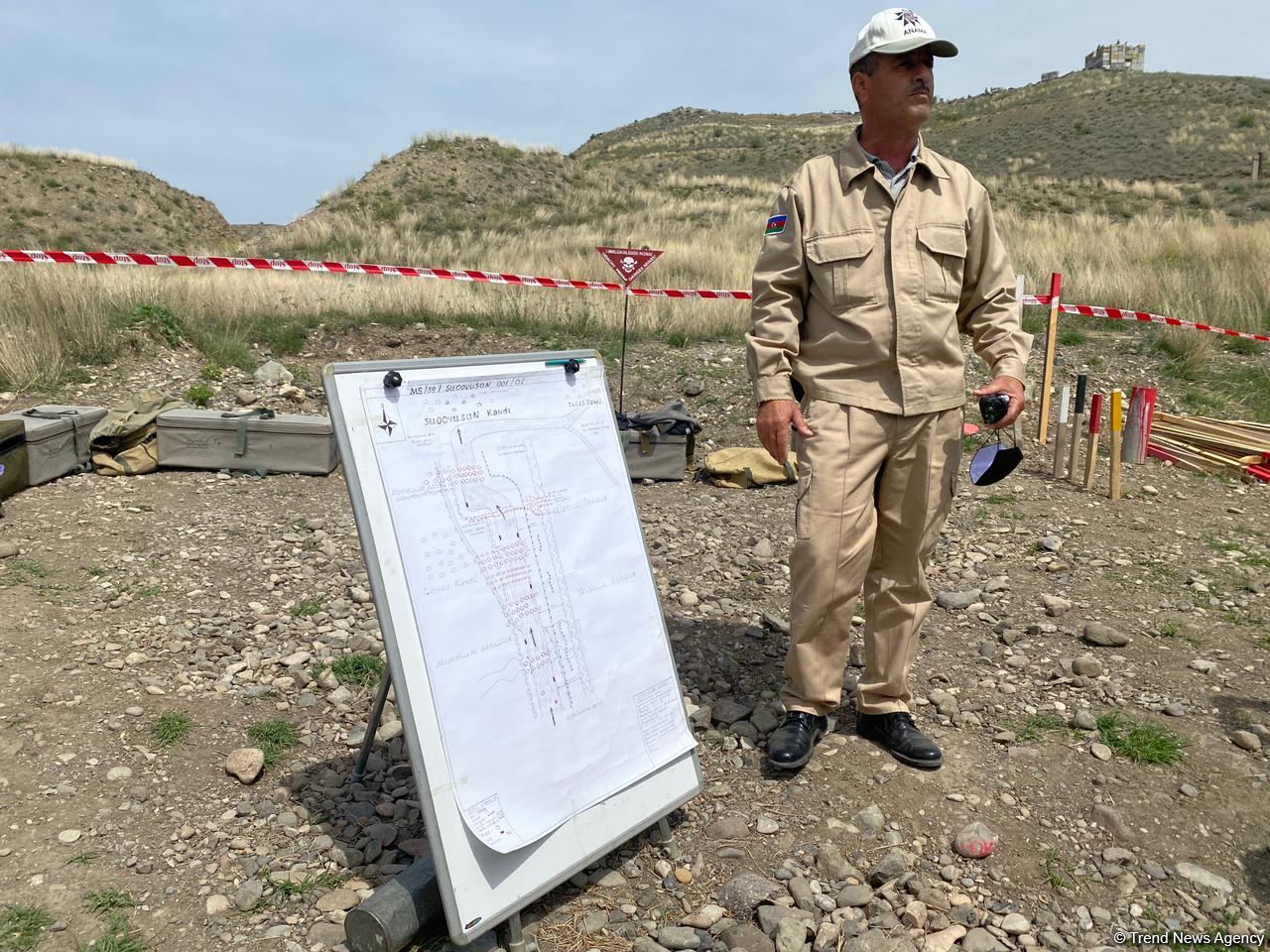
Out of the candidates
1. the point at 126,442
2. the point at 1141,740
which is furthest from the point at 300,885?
the point at 126,442

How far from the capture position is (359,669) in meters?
3.77

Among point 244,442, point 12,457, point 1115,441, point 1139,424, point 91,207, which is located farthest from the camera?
point 91,207

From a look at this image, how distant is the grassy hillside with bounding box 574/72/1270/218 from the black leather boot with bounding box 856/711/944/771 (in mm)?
25644

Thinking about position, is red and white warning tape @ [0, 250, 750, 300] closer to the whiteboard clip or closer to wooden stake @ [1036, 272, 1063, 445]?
wooden stake @ [1036, 272, 1063, 445]

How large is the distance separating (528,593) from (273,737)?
151 cm

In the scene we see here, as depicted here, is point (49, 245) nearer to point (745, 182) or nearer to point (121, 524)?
point (745, 182)

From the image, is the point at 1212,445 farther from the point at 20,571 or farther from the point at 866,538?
the point at 20,571

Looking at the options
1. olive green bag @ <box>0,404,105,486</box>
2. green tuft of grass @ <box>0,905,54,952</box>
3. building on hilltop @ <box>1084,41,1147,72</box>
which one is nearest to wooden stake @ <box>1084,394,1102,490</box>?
green tuft of grass @ <box>0,905,54,952</box>

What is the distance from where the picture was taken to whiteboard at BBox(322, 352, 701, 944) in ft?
6.88

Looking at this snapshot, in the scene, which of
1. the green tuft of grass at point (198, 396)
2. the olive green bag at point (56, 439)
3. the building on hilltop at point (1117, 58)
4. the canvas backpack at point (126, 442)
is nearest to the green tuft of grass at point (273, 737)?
the olive green bag at point (56, 439)

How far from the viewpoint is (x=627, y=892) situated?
8.38 feet

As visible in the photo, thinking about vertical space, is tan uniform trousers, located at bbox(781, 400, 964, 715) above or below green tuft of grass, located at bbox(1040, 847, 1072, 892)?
above

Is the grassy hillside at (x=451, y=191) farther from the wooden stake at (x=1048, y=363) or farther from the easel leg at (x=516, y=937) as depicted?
the easel leg at (x=516, y=937)

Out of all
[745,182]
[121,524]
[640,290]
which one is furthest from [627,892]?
[745,182]
